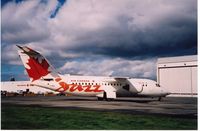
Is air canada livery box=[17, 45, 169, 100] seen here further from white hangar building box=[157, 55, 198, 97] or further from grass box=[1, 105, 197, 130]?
white hangar building box=[157, 55, 198, 97]

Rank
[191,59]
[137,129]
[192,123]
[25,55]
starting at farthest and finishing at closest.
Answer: [191,59]
[25,55]
[192,123]
[137,129]

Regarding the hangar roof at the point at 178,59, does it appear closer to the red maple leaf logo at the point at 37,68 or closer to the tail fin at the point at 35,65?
the tail fin at the point at 35,65

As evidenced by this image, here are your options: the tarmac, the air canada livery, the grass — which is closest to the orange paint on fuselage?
the air canada livery

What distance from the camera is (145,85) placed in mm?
30047

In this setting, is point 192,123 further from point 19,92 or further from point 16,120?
point 19,92

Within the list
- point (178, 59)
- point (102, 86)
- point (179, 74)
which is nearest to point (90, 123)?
point (102, 86)

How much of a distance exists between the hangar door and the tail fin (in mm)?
27670

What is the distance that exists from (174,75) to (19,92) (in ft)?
96.7

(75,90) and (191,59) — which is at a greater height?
(191,59)

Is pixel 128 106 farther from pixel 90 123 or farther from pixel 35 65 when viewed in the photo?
pixel 35 65

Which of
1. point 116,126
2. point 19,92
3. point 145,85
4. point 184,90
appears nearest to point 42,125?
point 116,126

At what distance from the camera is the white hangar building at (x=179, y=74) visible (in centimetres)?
4960

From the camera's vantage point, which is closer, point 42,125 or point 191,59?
point 42,125

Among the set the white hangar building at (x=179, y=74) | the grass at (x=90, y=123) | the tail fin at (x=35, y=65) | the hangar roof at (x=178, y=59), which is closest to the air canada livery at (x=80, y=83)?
the tail fin at (x=35, y=65)
